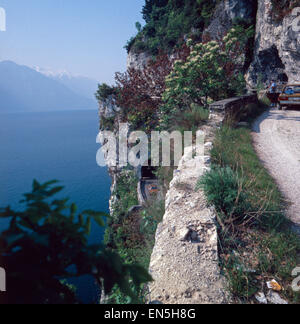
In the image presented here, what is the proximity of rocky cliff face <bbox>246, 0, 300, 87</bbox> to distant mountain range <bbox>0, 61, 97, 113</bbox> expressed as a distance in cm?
1496

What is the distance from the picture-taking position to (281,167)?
4.93 metres

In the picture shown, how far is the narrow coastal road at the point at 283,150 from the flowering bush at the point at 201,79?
7.58 feet

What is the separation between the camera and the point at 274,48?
1466cm

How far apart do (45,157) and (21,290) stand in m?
30.6

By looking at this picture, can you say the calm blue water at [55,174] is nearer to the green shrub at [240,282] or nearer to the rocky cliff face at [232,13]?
the green shrub at [240,282]

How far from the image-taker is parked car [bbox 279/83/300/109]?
1027 centimetres

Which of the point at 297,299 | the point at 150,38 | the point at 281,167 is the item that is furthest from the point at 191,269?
the point at 150,38

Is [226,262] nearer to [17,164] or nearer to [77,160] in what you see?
[17,164]

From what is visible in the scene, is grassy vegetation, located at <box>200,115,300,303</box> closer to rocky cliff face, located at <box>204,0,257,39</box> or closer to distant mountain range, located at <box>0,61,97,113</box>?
distant mountain range, located at <box>0,61,97,113</box>

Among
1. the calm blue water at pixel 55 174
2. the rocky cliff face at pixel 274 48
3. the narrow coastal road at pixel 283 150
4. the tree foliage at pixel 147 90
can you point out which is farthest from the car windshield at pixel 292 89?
the calm blue water at pixel 55 174

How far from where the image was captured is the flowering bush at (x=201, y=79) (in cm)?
844

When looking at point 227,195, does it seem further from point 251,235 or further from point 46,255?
point 46,255

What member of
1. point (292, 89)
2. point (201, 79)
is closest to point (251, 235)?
point (201, 79)

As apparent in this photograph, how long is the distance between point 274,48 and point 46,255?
746 inches
